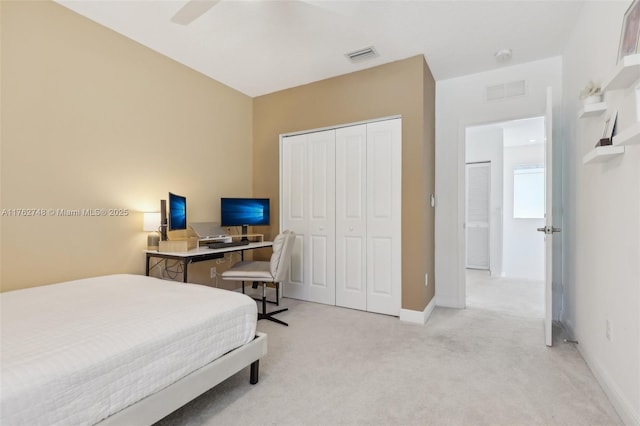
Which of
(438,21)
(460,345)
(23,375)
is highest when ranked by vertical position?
(438,21)

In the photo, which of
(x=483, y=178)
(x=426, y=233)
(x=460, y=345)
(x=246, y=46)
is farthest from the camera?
(x=483, y=178)

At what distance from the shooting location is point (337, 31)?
9.07 ft

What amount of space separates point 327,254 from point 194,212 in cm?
163

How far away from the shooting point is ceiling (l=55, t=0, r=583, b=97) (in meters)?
2.45

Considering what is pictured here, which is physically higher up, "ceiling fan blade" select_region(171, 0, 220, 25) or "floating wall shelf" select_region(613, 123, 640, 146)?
"ceiling fan blade" select_region(171, 0, 220, 25)

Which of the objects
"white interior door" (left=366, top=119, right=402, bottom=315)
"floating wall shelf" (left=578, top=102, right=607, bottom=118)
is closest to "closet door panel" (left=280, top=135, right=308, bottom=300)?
"white interior door" (left=366, top=119, right=402, bottom=315)

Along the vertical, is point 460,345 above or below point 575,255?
below

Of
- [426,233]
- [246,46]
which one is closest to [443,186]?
[426,233]

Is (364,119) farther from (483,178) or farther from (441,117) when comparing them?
(483,178)

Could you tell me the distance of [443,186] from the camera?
3727 mm

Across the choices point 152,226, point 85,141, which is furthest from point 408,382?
point 85,141

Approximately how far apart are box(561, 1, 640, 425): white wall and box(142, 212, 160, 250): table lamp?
348 cm

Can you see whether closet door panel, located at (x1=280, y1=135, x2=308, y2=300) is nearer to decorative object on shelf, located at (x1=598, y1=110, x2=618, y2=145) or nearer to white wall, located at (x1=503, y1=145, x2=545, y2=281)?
decorative object on shelf, located at (x1=598, y1=110, x2=618, y2=145)

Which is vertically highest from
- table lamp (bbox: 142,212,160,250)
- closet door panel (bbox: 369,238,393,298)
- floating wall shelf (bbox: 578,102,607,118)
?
floating wall shelf (bbox: 578,102,607,118)
